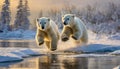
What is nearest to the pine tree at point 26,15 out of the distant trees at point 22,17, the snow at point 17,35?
the distant trees at point 22,17

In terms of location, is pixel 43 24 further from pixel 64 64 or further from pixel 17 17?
pixel 17 17

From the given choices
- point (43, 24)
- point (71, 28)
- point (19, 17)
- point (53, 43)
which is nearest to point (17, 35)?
point (19, 17)

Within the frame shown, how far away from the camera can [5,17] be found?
91875 millimetres

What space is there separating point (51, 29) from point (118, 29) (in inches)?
1548

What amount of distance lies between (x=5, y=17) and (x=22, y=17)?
5396 millimetres

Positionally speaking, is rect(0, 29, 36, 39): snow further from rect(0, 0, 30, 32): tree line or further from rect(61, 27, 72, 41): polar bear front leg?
rect(61, 27, 72, 41): polar bear front leg

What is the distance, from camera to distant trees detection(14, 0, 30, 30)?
9500 cm

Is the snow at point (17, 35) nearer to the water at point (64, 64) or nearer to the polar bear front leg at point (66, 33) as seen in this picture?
the polar bear front leg at point (66, 33)

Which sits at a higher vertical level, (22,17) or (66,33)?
(66,33)

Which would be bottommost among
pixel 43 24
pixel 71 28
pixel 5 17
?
pixel 5 17

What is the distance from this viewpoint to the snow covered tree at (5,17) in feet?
295

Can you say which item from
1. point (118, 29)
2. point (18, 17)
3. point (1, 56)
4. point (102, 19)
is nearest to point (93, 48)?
point (1, 56)

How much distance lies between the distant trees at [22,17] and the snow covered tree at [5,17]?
11.9 feet

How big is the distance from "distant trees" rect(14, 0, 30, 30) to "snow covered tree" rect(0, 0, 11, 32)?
3638 millimetres
